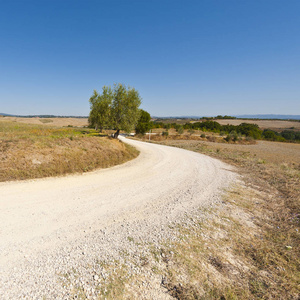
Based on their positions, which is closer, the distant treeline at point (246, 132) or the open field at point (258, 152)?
the open field at point (258, 152)

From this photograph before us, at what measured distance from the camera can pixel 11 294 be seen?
9.87ft

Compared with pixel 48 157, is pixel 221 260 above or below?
below

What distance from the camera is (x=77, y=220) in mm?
5465

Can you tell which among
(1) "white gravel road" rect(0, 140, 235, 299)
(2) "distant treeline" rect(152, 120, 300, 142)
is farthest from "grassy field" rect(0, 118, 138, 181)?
(2) "distant treeline" rect(152, 120, 300, 142)

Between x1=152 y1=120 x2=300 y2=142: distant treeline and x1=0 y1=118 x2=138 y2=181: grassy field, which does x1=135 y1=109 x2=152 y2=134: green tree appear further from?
x1=0 y1=118 x2=138 y2=181: grassy field

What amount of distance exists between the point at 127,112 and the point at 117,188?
12342 mm

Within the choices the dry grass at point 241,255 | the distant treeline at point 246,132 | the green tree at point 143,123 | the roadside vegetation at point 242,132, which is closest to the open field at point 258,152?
the green tree at point 143,123

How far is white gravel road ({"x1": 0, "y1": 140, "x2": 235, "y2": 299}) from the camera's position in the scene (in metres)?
3.46

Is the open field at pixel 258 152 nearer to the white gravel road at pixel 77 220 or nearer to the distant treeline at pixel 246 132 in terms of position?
the white gravel road at pixel 77 220

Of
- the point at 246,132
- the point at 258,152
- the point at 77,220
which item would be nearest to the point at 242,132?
the point at 246,132

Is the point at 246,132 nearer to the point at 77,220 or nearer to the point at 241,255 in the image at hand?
the point at 241,255

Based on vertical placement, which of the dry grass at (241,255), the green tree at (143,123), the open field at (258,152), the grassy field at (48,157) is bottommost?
the open field at (258,152)

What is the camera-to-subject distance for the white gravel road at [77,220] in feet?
11.4

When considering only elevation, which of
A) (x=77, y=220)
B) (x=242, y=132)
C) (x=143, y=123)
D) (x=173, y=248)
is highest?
(x=143, y=123)
